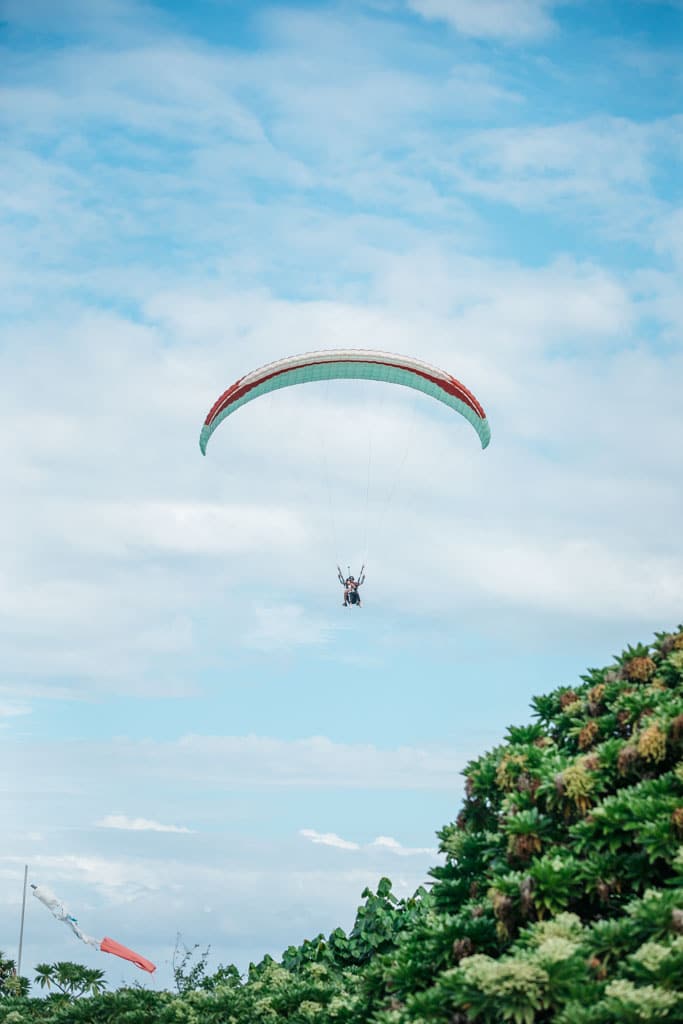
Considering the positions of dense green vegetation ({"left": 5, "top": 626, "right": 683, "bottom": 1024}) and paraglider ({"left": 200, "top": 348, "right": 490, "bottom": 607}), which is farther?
paraglider ({"left": 200, "top": 348, "right": 490, "bottom": 607})

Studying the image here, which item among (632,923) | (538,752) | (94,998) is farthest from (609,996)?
(94,998)

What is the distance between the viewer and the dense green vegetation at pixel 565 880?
1510 centimetres

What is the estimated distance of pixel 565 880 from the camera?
16891 millimetres

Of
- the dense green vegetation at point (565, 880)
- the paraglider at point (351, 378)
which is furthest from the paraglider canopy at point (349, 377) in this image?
the dense green vegetation at point (565, 880)

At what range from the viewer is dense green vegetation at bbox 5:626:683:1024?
15.1 meters

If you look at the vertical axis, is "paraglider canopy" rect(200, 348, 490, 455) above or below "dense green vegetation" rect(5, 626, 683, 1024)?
above

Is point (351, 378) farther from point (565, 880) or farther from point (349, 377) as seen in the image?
point (565, 880)

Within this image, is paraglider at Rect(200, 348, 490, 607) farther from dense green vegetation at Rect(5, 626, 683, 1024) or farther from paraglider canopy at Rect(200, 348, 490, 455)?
dense green vegetation at Rect(5, 626, 683, 1024)

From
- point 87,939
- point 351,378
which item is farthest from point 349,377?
point 87,939

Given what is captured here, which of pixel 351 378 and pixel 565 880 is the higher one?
pixel 351 378

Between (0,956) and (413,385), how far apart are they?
90.9 ft

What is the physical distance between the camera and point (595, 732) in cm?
1969

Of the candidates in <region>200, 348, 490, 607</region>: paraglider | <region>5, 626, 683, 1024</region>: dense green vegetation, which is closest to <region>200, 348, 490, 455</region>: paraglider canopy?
<region>200, 348, 490, 607</region>: paraglider

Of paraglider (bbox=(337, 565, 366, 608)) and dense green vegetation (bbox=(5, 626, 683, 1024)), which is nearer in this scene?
dense green vegetation (bbox=(5, 626, 683, 1024))
